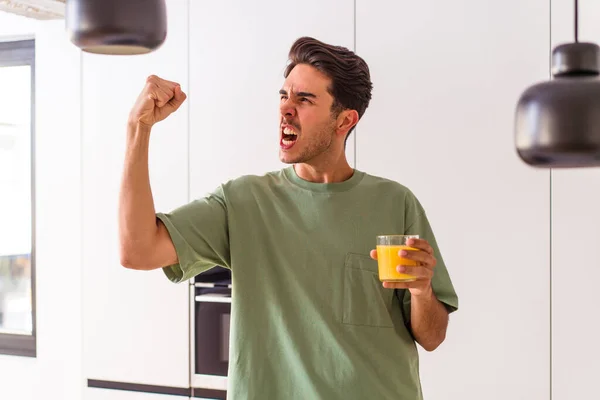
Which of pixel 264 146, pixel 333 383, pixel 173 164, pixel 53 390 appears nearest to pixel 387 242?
pixel 333 383

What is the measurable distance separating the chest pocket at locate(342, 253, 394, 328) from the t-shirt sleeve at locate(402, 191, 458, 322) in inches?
2.4

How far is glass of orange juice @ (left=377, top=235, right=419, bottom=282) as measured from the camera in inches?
64.7

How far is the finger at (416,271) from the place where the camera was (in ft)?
5.36

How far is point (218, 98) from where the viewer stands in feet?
11.2

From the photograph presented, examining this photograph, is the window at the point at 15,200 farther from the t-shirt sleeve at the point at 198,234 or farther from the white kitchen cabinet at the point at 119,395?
Answer: the t-shirt sleeve at the point at 198,234

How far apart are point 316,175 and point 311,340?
366mm

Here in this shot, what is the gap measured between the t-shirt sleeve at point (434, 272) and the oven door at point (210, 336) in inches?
64.4

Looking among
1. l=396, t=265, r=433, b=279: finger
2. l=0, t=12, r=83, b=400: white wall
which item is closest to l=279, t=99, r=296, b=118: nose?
l=396, t=265, r=433, b=279: finger

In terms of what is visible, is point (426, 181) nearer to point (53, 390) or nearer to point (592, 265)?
point (592, 265)

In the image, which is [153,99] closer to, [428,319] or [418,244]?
[418,244]

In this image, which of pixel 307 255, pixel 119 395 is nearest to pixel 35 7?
pixel 119 395

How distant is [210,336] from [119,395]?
52cm

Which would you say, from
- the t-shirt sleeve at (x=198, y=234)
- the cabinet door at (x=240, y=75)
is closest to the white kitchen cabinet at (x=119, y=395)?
the cabinet door at (x=240, y=75)

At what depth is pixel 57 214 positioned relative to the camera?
12.6ft
